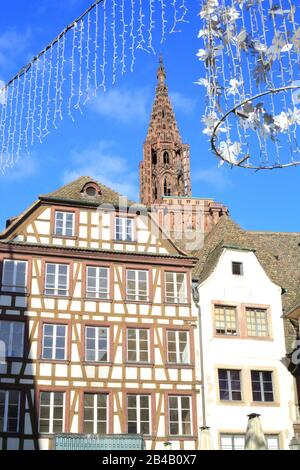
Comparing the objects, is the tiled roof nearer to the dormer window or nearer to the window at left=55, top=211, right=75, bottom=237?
the dormer window

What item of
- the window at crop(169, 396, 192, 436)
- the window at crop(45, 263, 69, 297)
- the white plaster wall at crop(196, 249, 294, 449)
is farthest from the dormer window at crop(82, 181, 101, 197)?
the window at crop(169, 396, 192, 436)

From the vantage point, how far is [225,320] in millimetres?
26422

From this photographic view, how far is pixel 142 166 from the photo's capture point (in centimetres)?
9244

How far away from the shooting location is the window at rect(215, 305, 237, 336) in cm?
2622

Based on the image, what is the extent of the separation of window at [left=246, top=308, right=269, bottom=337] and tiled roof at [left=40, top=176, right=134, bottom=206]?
6913mm

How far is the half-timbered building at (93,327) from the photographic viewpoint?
2341cm

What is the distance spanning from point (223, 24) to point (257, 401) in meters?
22.3

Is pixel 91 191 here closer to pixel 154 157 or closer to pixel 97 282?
pixel 97 282

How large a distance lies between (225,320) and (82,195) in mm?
7960

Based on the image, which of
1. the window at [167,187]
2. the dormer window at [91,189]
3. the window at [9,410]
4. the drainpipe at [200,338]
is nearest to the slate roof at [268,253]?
the drainpipe at [200,338]

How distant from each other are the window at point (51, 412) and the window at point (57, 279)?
3852 mm

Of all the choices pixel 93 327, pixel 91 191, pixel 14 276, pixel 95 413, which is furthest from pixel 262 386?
pixel 91 191

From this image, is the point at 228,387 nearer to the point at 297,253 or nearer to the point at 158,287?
the point at 158,287
